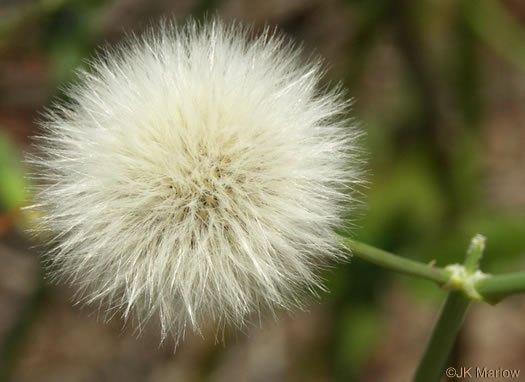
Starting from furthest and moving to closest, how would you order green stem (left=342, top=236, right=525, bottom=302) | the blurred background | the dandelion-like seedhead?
the blurred background, the dandelion-like seedhead, green stem (left=342, top=236, right=525, bottom=302)

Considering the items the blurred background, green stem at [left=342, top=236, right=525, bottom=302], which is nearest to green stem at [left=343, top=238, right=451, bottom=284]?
green stem at [left=342, top=236, right=525, bottom=302]

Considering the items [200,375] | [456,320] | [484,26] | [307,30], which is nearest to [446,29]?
[484,26]

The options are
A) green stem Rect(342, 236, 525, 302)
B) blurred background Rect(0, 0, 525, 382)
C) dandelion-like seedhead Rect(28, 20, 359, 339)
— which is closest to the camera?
green stem Rect(342, 236, 525, 302)

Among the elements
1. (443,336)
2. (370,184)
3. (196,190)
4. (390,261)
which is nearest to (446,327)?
(443,336)

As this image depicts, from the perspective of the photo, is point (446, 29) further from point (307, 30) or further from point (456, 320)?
point (456, 320)

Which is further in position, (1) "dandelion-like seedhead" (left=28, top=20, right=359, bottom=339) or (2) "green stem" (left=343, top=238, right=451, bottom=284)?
(1) "dandelion-like seedhead" (left=28, top=20, right=359, bottom=339)

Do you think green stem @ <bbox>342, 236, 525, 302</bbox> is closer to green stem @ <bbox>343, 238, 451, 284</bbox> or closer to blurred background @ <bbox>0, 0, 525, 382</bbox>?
green stem @ <bbox>343, 238, 451, 284</bbox>
